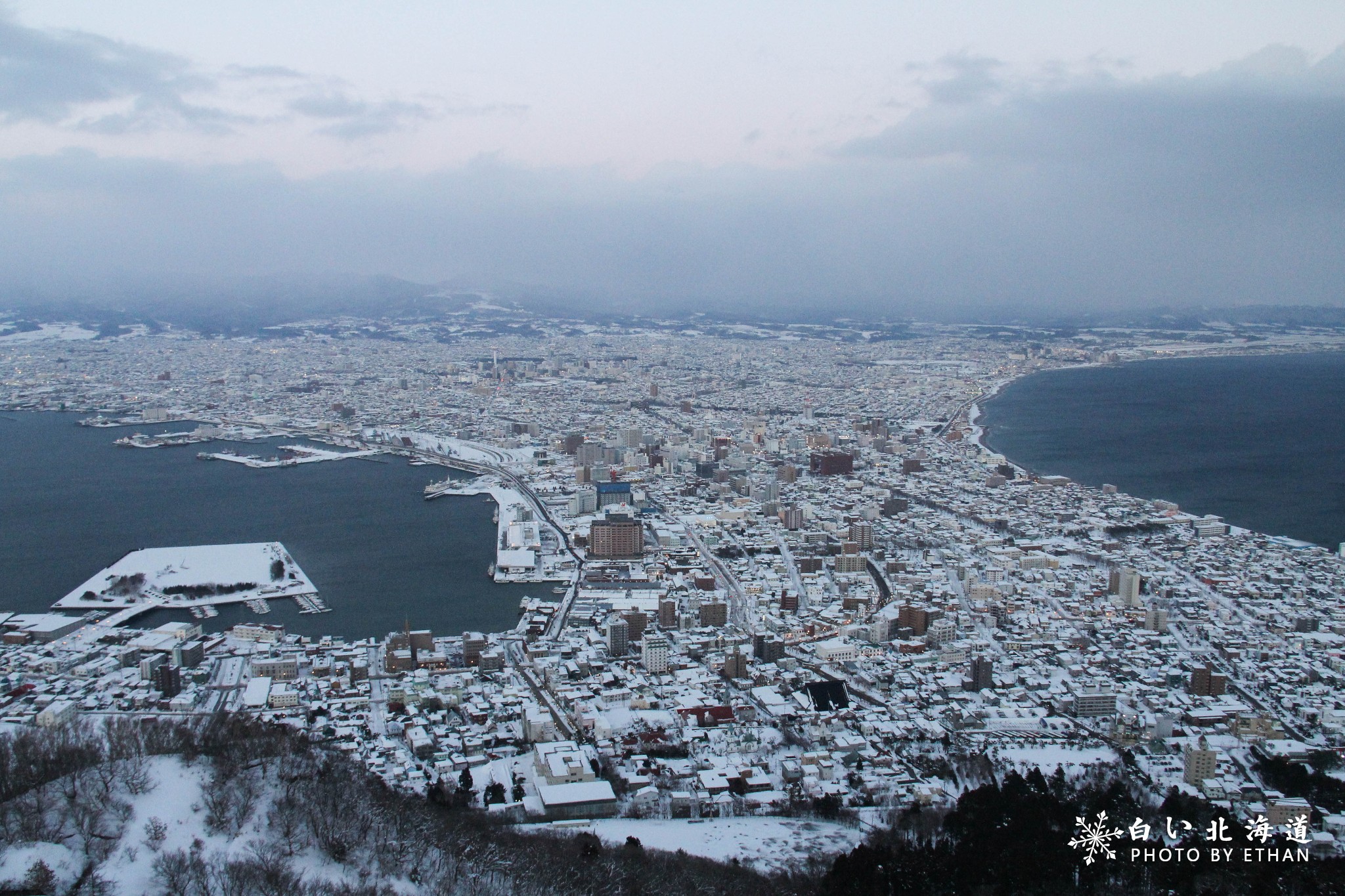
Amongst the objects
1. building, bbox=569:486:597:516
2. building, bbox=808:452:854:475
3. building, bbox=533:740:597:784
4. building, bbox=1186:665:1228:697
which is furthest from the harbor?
building, bbox=1186:665:1228:697

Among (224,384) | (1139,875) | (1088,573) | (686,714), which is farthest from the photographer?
(224,384)

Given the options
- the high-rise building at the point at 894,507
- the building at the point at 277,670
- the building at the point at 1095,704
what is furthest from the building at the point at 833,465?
the building at the point at 277,670

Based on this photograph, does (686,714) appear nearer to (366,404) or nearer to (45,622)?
(45,622)

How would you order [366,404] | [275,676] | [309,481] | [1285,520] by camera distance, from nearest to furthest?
[275,676], [1285,520], [309,481], [366,404]

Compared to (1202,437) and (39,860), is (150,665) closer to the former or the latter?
(39,860)

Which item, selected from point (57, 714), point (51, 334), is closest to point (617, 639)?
point (57, 714)

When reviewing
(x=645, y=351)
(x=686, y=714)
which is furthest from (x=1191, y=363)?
(x=686, y=714)
